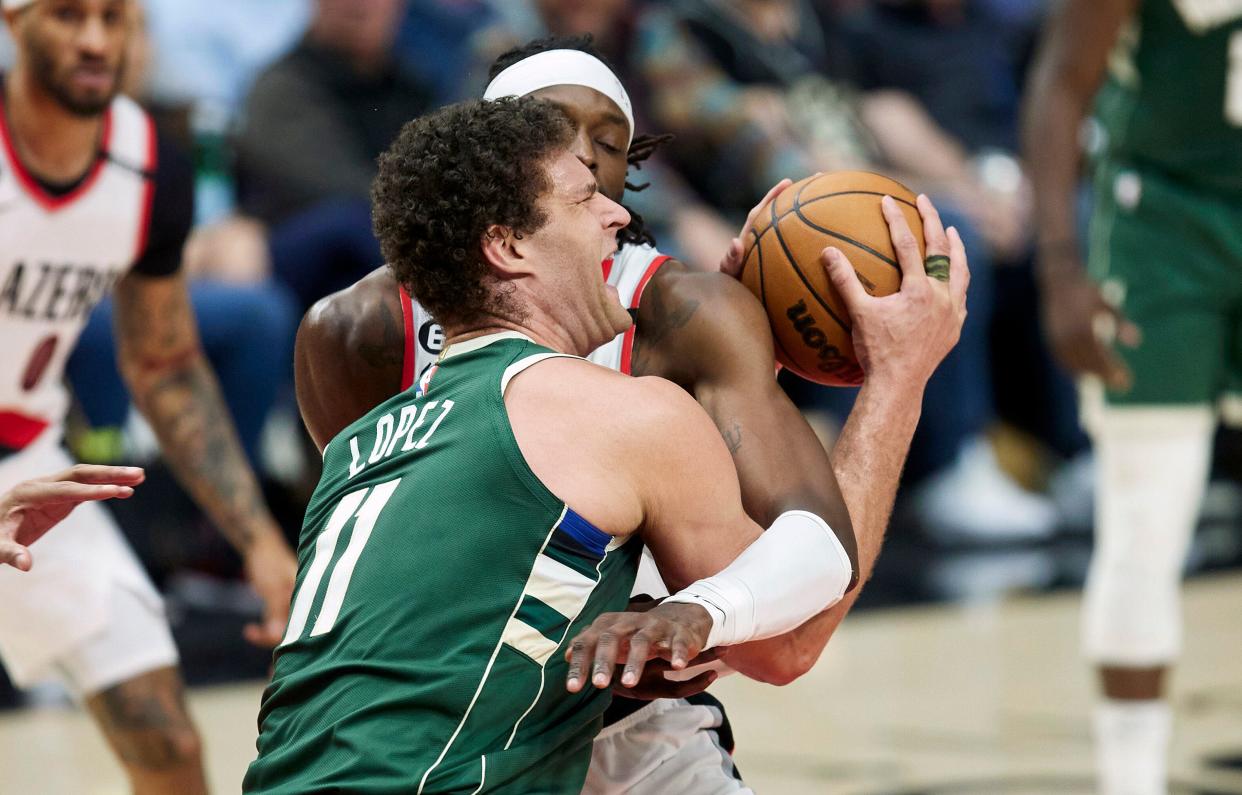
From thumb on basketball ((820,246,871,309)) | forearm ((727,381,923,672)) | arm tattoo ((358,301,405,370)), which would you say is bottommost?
forearm ((727,381,923,672))

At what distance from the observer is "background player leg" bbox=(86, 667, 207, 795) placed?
3504 millimetres

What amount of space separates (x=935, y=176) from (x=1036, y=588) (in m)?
Answer: 2.45

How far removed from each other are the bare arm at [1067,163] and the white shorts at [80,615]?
2369 mm

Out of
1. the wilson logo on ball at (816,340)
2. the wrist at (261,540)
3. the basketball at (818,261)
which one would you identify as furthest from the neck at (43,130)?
the wilson logo on ball at (816,340)

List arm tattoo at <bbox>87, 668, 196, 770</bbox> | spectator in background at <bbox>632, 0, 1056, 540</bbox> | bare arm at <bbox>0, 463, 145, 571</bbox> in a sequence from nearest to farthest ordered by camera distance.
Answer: bare arm at <bbox>0, 463, 145, 571</bbox> < arm tattoo at <bbox>87, 668, 196, 770</bbox> < spectator in background at <bbox>632, 0, 1056, 540</bbox>

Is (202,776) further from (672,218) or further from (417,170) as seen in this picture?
(672,218)

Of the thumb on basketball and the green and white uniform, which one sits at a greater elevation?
the thumb on basketball

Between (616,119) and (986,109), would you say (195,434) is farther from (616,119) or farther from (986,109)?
(986,109)

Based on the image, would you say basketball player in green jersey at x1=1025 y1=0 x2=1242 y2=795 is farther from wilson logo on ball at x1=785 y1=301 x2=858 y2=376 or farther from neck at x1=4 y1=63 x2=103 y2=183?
neck at x1=4 y1=63 x2=103 y2=183

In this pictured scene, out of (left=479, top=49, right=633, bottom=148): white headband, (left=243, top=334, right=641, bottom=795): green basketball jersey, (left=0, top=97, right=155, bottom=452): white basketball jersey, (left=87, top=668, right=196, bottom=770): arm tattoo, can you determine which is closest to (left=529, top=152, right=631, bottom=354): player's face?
(left=243, top=334, right=641, bottom=795): green basketball jersey

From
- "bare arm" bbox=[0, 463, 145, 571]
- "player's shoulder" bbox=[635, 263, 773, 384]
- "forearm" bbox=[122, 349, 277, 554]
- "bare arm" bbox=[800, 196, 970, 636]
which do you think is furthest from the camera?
"forearm" bbox=[122, 349, 277, 554]

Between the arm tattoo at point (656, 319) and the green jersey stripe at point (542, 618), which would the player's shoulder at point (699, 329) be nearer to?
the arm tattoo at point (656, 319)

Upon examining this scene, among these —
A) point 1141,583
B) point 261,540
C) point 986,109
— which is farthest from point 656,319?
point 986,109

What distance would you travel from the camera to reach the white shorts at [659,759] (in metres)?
2.73
